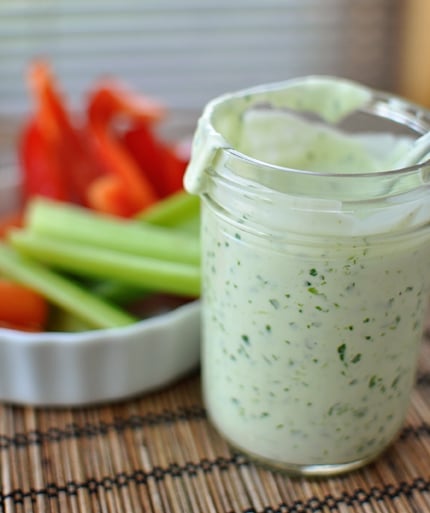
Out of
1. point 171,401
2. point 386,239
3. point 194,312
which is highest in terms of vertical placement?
point 386,239

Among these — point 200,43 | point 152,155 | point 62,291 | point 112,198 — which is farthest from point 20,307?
point 200,43

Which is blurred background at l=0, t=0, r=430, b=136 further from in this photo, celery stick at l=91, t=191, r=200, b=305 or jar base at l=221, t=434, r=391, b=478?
jar base at l=221, t=434, r=391, b=478

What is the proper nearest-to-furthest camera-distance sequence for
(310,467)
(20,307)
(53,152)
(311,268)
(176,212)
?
(311,268), (310,467), (20,307), (176,212), (53,152)

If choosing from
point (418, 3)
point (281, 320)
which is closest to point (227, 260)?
point (281, 320)

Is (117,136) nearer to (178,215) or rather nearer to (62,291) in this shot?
(178,215)

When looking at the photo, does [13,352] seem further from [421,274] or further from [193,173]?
[421,274]
